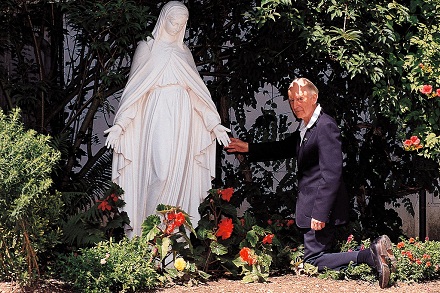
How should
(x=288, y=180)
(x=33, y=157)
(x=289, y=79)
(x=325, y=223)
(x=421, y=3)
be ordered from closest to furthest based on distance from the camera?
1. (x=33, y=157)
2. (x=325, y=223)
3. (x=421, y=3)
4. (x=289, y=79)
5. (x=288, y=180)

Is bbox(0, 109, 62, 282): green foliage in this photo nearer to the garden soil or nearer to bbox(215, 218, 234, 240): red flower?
the garden soil

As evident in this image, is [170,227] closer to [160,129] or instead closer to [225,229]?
[225,229]

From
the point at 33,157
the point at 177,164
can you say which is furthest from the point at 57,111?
the point at 33,157

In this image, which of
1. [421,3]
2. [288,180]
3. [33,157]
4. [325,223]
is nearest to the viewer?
[33,157]

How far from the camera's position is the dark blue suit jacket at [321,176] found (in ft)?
21.1

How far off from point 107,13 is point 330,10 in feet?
5.35

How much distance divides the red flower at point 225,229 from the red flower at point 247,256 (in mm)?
157

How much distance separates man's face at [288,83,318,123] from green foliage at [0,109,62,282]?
6.31 ft

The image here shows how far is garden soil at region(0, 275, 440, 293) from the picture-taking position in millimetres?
5969

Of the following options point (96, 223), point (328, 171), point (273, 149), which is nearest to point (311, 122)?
point (328, 171)

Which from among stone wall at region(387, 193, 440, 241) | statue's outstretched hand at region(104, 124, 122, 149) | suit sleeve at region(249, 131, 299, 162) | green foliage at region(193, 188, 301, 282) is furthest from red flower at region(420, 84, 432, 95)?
stone wall at region(387, 193, 440, 241)

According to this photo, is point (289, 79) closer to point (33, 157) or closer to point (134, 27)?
point (134, 27)

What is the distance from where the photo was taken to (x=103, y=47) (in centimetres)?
691

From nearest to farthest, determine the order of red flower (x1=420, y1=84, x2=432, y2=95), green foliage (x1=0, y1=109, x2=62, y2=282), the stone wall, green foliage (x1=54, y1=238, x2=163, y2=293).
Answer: green foliage (x1=0, y1=109, x2=62, y2=282) < green foliage (x1=54, y1=238, x2=163, y2=293) < red flower (x1=420, y1=84, x2=432, y2=95) < the stone wall
